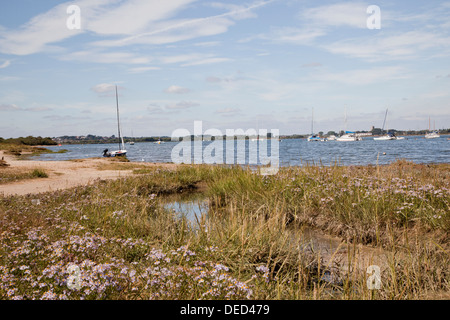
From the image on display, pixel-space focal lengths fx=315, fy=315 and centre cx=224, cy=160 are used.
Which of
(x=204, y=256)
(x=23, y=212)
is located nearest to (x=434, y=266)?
(x=204, y=256)

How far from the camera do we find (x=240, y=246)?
4.90 m

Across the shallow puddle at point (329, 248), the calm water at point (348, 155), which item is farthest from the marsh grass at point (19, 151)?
the shallow puddle at point (329, 248)

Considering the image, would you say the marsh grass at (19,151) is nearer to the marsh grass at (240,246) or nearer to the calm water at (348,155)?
the calm water at (348,155)

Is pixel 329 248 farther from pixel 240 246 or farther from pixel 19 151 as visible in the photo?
pixel 19 151

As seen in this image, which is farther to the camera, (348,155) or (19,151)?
(19,151)

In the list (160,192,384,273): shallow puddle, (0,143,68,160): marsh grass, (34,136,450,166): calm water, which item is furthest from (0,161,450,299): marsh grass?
(0,143,68,160): marsh grass

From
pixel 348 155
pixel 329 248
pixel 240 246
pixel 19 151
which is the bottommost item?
pixel 329 248

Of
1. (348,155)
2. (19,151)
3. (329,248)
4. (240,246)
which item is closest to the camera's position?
(240,246)

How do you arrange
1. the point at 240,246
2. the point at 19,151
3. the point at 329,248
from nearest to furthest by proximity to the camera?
the point at 240,246 < the point at 329,248 < the point at 19,151

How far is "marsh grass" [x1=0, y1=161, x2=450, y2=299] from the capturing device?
3373mm

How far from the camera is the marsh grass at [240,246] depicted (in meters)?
3.37

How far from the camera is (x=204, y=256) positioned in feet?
14.5

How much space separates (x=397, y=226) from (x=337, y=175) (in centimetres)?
287

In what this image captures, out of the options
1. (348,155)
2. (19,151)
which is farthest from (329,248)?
(19,151)
